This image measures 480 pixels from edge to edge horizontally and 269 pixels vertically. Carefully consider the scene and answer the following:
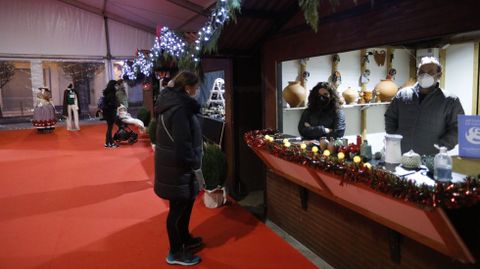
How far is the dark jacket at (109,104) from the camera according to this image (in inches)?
301

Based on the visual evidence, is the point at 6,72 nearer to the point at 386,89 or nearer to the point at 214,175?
the point at 214,175

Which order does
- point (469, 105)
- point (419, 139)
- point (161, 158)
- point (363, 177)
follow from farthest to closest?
point (469, 105)
point (161, 158)
point (419, 139)
point (363, 177)

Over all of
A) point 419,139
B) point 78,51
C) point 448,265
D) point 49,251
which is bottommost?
point 49,251

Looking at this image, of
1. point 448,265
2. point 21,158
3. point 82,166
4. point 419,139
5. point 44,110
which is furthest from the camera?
point 44,110

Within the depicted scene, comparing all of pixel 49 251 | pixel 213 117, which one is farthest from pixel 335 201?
pixel 213 117

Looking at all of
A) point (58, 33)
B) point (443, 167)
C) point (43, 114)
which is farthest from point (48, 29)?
point (443, 167)

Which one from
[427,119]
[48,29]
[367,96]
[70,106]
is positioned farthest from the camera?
[48,29]

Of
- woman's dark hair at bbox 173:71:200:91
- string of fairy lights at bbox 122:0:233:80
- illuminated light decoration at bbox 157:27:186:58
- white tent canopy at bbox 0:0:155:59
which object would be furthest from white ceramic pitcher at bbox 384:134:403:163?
white tent canopy at bbox 0:0:155:59

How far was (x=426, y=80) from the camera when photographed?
92.7 inches

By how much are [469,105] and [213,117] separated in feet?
10.5

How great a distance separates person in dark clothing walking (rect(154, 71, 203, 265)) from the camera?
2.50 m

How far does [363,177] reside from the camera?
198cm

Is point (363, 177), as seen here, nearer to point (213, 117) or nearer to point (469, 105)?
point (469, 105)

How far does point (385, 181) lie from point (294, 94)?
205 centimetres
